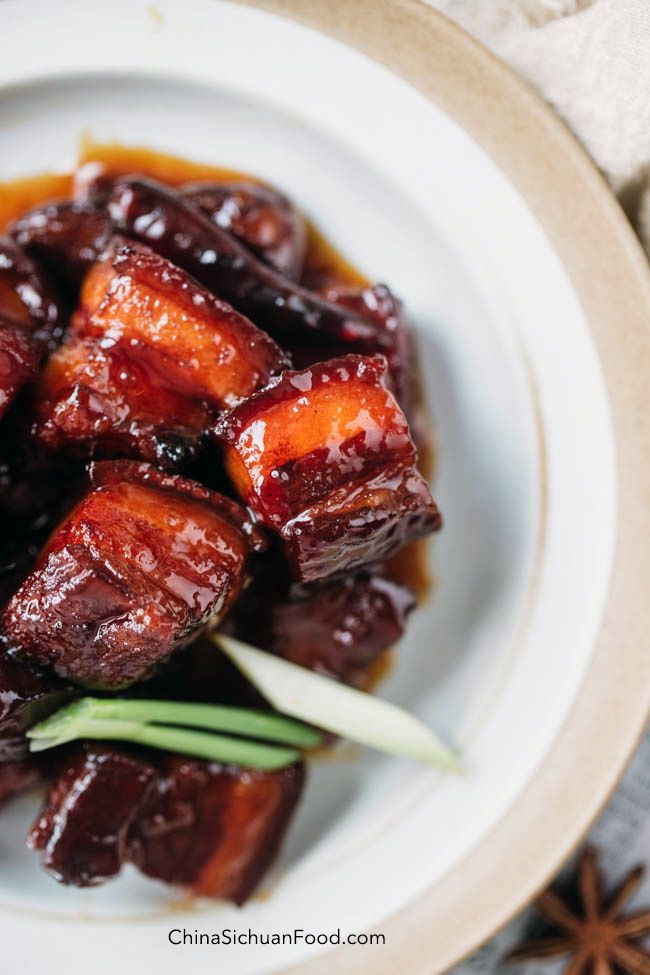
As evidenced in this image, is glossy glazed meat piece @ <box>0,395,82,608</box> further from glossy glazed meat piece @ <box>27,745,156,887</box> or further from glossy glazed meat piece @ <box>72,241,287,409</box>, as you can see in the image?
glossy glazed meat piece @ <box>27,745,156,887</box>

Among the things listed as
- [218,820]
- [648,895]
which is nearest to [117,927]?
[218,820]

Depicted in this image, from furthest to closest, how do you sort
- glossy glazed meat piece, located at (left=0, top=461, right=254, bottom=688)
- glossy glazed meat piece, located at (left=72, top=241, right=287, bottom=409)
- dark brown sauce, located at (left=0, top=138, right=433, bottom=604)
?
dark brown sauce, located at (left=0, top=138, right=433, bottom=604) < glossy glazed meat piece, located at (left=72, top=241, right=287, bottom=409) < glossy glazed meat piece, located at (left=0, top=461, right=254, bottom=688)

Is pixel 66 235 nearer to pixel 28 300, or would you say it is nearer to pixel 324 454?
pixel 28 300

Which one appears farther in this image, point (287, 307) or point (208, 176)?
point (208, 176)

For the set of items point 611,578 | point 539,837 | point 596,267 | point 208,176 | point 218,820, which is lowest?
point 218,820

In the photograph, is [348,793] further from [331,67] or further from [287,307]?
[331,67]

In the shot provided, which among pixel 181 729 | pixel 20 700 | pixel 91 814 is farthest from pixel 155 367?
pixel 91 814

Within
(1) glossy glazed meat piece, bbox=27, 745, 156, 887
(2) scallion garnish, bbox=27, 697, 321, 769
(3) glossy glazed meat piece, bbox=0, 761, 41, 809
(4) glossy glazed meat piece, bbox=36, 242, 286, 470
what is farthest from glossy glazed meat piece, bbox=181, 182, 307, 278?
(3) glossy glazed meat piece, bbox=0, 761, 41, 809
